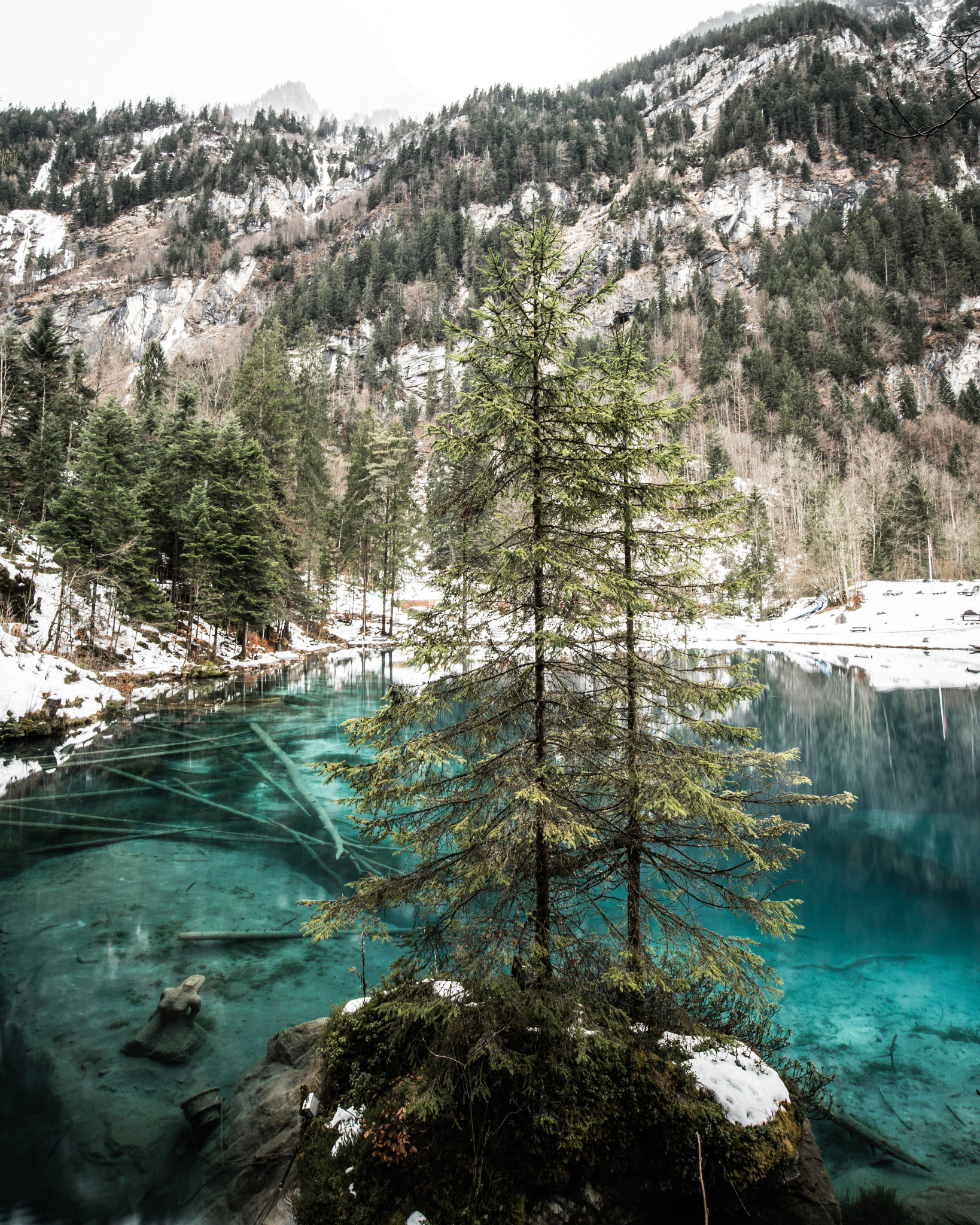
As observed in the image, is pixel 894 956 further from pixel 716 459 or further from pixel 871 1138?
pixel 716 459

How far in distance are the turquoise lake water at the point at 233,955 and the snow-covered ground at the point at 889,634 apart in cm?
1810

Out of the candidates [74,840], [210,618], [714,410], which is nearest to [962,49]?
[74,840]

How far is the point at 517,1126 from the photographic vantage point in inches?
145

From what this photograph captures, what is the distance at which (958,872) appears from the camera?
1044 cm

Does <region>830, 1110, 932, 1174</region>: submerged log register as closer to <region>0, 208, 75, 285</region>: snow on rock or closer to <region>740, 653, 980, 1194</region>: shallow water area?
Result: <region>740, 653, 980, 1194</region>: shallow water area

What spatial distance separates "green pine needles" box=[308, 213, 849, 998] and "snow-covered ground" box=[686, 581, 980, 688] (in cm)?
2795

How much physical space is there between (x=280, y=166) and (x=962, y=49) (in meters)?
217

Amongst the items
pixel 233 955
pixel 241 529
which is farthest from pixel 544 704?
pixel 241 529

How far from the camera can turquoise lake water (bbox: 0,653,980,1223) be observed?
4.77m

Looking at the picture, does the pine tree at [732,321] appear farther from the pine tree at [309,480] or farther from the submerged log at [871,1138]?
the submerged log at [871,1138]

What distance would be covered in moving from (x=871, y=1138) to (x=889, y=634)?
4846 centimetres

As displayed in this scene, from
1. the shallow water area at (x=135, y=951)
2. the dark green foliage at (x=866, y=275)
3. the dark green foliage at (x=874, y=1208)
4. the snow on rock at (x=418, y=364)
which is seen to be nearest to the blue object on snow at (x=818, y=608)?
the dark green foliage at (x=866, y=275)

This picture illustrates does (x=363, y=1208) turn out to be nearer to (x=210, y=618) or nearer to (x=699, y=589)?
(x=699, y=589)

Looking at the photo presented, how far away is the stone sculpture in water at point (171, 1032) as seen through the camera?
5.68m
